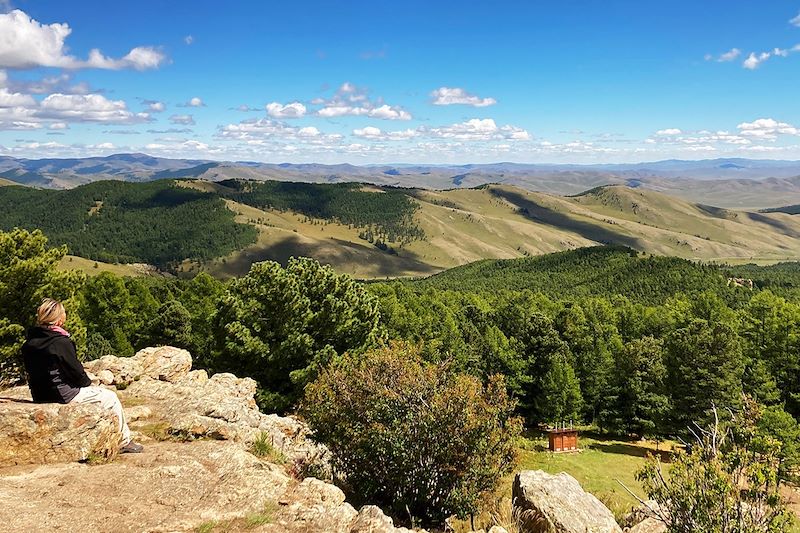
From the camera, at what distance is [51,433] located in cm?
1122

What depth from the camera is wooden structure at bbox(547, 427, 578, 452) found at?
151ft

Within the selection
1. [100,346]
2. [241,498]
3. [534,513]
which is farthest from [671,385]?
[100,346]

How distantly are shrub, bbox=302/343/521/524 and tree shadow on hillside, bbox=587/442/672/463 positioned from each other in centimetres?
4123

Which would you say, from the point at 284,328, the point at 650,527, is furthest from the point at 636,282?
the point at 650,527

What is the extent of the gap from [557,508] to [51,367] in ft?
44.6

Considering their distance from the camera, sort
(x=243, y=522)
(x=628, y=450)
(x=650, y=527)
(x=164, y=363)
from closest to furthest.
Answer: (x=243, y=522)
(x=650, y=527)
(x=164, y=363)
(x=628, y=450)

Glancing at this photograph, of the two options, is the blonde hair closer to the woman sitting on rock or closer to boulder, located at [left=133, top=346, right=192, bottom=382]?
the woman sitting on rock

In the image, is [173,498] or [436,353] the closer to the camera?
[173,498]

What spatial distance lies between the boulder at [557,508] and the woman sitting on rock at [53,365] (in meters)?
11.6

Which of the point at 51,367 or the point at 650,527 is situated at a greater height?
the point at 51,367

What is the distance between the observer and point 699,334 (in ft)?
152

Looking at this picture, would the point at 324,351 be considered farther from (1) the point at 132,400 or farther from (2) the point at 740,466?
(2) the point at 740,466

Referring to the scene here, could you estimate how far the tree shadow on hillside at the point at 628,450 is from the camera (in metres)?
48.7

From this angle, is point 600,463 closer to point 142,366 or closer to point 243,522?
point 142,366
